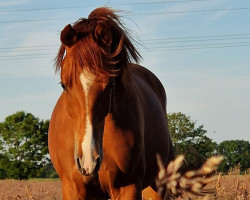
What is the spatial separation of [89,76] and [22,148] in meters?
91.3

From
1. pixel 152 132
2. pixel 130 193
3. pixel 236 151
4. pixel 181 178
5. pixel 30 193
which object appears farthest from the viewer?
pixel 236 151

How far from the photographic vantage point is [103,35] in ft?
16.6

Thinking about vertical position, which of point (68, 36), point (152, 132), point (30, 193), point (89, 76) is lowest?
point (30, 193)

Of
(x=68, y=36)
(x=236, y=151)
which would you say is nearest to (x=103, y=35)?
(x=68, y=36)

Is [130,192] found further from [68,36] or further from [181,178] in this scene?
[68,36]

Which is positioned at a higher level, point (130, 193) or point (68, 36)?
point (68, 36)

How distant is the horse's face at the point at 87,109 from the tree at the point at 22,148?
8982 cm

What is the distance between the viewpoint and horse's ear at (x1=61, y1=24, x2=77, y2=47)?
196 inches

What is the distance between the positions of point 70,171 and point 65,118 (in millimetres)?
536

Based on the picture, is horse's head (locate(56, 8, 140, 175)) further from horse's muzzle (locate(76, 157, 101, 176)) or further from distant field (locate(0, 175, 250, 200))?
distant field (locate(0, 175, 250, 200))

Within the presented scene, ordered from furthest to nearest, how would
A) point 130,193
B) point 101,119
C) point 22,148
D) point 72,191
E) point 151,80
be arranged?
point 22,148
point 151,80
point 72,191
point 130,193
point 101,119

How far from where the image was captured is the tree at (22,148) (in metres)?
93.7

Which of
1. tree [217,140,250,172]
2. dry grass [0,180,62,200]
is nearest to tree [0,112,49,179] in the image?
tree [217,140,250,172]

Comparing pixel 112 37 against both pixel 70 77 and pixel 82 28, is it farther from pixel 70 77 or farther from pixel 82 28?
pixel 70 77
